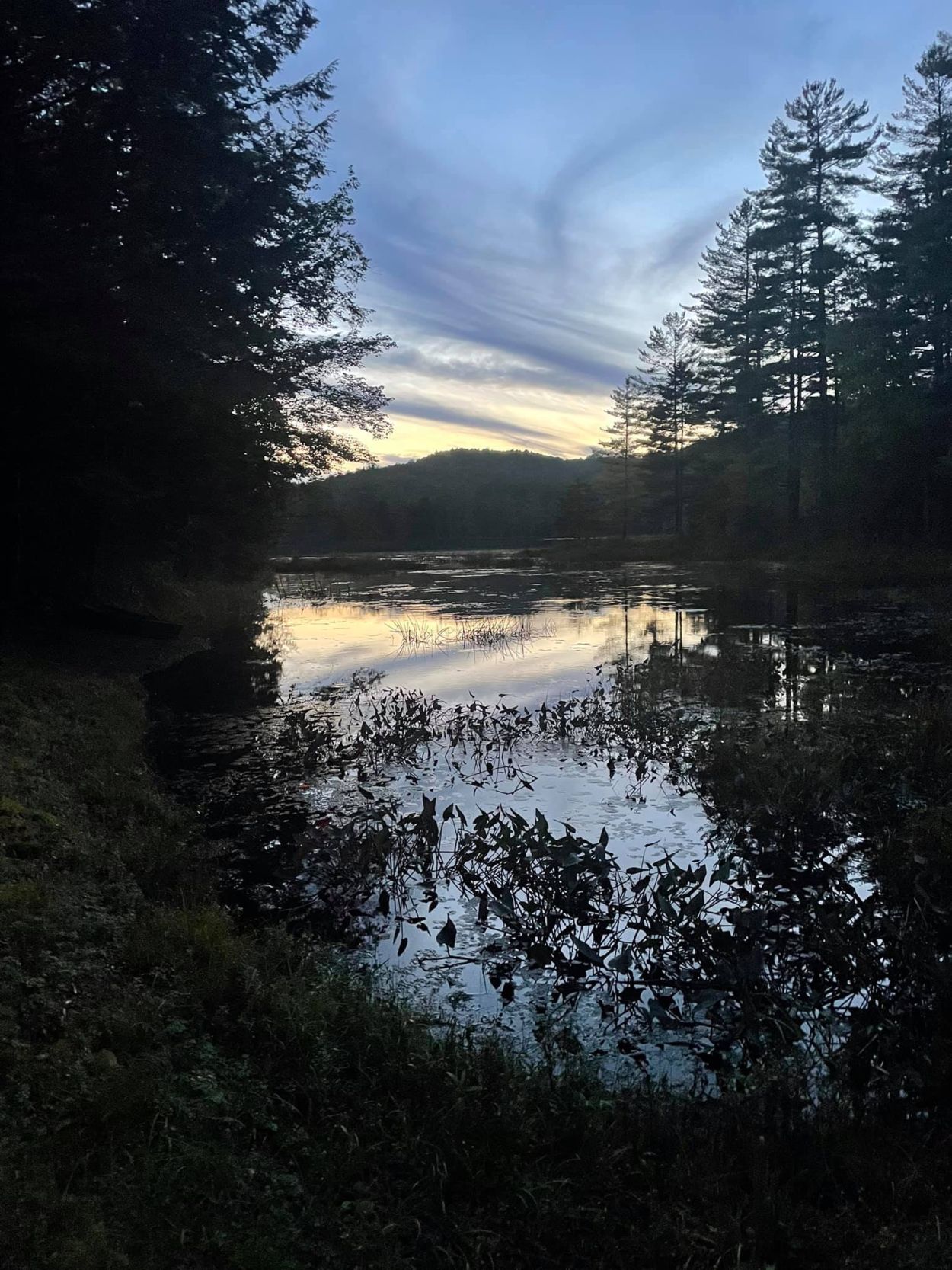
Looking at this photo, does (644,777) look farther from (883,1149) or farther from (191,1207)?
(191,1207)

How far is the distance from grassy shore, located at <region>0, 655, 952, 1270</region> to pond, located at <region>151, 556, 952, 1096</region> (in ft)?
1.87

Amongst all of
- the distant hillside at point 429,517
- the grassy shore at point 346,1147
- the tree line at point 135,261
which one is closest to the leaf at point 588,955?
the grassy shore at point 346,1147

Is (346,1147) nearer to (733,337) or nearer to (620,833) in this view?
(620,833)

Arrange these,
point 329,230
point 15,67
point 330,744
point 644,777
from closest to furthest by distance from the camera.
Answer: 1. point 644,777
2. point 330,744
3. point 15,67
4. point 329,230

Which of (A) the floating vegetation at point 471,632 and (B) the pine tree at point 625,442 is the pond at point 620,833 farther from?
(B) the pine tree at point 625,442

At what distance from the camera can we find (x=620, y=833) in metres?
7.25

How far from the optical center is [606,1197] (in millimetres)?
3082

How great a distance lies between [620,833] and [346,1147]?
4.36 meters

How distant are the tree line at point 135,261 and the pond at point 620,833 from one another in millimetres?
3931

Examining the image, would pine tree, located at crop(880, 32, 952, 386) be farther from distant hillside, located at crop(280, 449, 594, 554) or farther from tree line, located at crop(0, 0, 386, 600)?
distant hillside, located at crop(280, 449, 594, 554)

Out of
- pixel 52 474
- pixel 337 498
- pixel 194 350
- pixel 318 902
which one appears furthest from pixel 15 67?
pixel 337 498

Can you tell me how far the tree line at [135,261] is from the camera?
12.8m

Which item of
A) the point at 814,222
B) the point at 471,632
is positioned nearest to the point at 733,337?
the point at 814,222

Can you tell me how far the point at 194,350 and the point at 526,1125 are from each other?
47.1 ft
